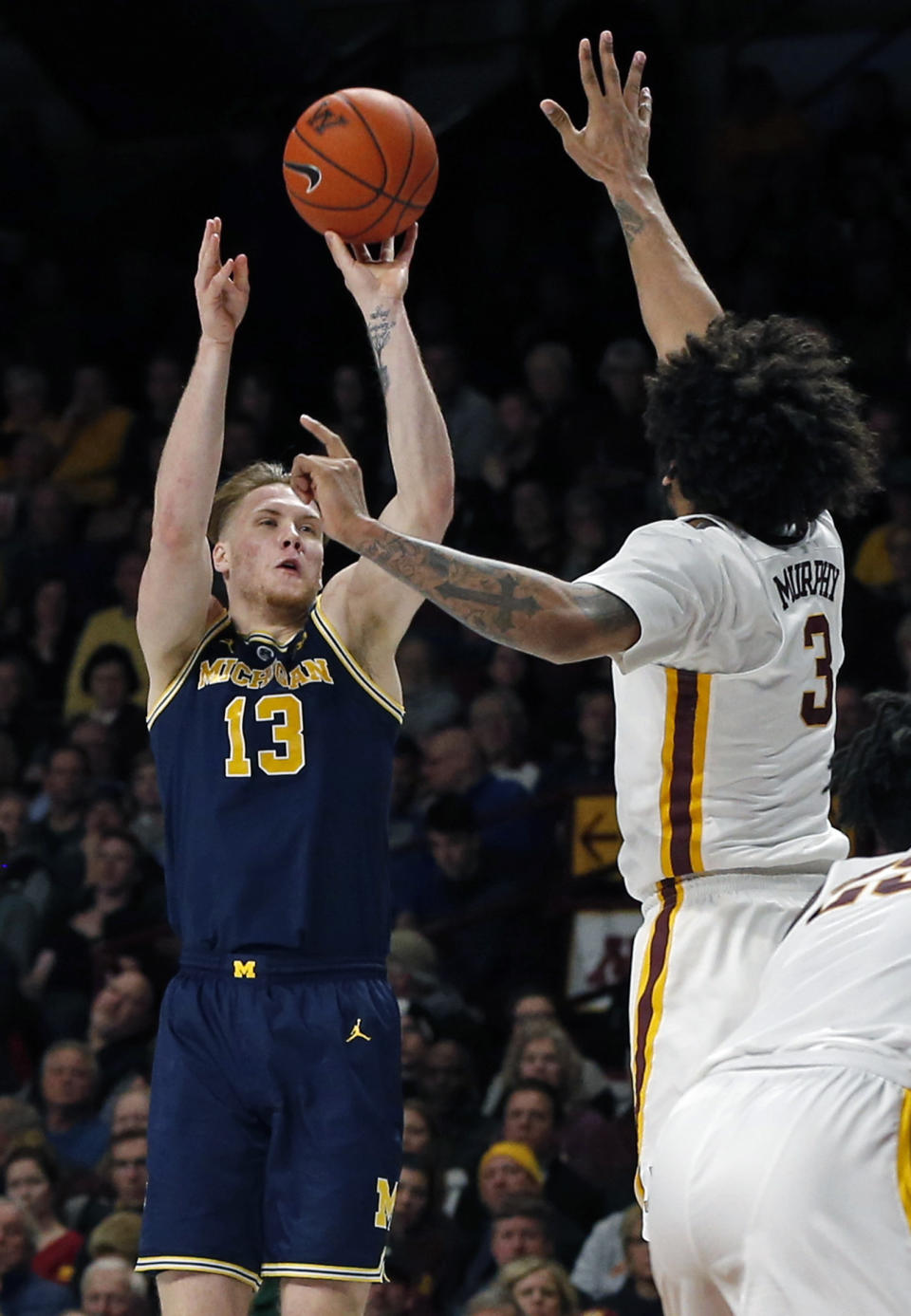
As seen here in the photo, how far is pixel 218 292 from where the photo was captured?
4.70 meters

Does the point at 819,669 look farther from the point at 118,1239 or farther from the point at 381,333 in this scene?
the point at 118,1239

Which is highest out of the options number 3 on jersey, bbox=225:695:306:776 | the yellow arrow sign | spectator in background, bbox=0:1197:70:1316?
number 3 on jersey, bbox=225:695:306:776

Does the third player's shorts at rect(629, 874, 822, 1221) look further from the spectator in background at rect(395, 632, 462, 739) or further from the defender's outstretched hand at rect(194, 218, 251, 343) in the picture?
the spectator in background at rect(395, 632, 462, 739)

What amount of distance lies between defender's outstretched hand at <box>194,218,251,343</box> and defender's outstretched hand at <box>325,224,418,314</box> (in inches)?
9.9

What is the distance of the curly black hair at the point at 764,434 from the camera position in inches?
149

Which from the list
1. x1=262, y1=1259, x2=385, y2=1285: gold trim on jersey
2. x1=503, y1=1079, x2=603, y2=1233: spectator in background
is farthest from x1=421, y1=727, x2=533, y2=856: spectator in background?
x1=262, y1=1259, x2=385, y2=1285: gold trim on jersey

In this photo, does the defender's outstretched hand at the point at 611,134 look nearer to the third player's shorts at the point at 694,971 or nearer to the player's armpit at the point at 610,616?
the player's armpit at the point at 610,616

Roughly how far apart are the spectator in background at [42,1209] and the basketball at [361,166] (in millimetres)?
4148

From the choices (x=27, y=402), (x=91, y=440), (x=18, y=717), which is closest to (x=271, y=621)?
(x=18, y=717)

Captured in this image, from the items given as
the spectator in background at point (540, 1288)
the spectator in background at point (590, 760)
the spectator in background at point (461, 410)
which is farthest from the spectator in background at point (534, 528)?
the spectator in background at point (540, 1288)

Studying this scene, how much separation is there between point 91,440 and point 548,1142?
18.2 feet

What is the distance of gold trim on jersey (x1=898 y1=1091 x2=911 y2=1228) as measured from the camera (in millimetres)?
2969

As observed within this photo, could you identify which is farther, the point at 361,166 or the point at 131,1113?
the point at 131,1113

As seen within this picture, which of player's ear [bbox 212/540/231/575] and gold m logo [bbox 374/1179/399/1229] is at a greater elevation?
player's ear [bbox 212/540/231/575]
